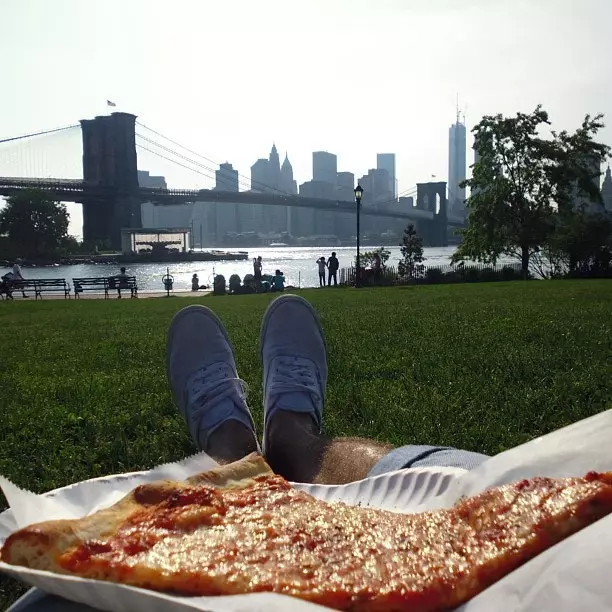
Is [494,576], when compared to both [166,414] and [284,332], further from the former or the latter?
[166,414]

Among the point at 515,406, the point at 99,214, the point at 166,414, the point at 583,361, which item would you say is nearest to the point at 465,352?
the point at 583,361

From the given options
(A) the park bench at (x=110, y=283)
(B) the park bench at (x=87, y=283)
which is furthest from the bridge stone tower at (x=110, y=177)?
(A) the park bench at (x=110, y=283)

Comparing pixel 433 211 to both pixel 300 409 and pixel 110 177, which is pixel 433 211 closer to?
pixel 110 177

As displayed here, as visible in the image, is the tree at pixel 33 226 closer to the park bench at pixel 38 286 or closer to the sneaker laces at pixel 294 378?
the park bench at pixel 38 286

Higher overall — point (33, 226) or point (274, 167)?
point (274, 167)

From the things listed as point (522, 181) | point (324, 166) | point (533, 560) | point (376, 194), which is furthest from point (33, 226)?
point (324, 166)

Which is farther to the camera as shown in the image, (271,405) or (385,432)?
(385,432)
